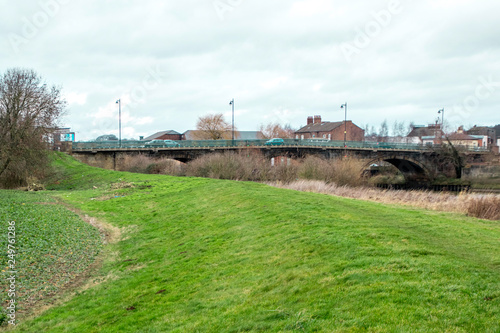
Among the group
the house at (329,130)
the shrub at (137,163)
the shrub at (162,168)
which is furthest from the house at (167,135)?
the shrub at (162,168)

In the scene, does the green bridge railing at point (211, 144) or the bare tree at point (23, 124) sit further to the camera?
the green bridge railing at point (211, 144)

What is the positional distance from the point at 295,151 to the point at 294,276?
171 feet

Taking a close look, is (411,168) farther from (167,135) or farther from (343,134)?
(167,135)

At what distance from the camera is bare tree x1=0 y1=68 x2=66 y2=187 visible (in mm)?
31031

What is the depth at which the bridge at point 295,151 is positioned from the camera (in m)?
55.6

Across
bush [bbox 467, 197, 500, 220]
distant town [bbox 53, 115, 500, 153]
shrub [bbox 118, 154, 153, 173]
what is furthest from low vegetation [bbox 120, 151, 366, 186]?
distant town [bbox 53, 115, 500, 153]

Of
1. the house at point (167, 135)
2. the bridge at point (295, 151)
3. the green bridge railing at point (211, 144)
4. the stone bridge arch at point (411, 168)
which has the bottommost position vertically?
the stone bridge arch at point (411, 168)

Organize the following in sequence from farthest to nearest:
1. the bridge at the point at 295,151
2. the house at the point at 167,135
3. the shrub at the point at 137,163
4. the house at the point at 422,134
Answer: the house at the point at 167,135, the house at the point at 422,134, the bridge at the point at 295,151, the shrub at the point at 137,163

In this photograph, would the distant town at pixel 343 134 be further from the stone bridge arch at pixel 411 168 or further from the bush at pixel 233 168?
the bush at pixel 233 168

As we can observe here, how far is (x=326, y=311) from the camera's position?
20.7ft

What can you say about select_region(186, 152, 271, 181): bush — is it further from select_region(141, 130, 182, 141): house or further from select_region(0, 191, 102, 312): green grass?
select_region(141, 130, 182, 141): house

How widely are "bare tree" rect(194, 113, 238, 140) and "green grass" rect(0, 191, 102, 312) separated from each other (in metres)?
77.2

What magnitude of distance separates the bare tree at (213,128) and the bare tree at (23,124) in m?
59.3

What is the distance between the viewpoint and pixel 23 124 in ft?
105
